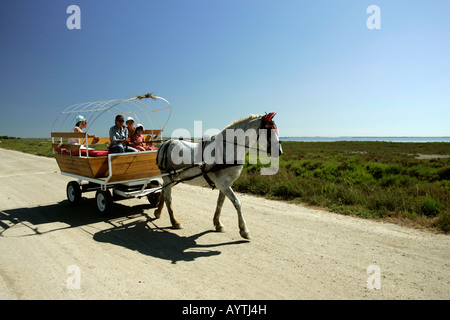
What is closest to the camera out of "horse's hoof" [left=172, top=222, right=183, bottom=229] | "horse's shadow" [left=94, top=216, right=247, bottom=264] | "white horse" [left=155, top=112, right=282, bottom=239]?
"horse's shadow" [left=94, top=216, right=247, bottom=264]

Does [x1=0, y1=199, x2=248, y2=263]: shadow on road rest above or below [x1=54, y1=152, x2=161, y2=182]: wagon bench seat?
below

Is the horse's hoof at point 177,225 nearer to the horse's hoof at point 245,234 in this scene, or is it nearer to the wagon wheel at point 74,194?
the horse's hoof at point 245,234

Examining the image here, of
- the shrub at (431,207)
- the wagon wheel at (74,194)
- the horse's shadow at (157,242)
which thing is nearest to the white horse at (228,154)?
the horse's shadow at (157,242)

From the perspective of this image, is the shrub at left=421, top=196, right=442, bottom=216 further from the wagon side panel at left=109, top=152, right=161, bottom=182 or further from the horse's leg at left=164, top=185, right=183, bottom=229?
the wagon side panel at left=109, top=152, right=161, bottom=182

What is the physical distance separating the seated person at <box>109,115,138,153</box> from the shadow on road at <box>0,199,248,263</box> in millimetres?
1795

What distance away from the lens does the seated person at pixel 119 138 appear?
668cm

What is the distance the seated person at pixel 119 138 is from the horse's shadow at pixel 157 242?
1970mm

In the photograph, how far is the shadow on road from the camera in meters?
4.79

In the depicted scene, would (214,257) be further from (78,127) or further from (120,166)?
(78,127)

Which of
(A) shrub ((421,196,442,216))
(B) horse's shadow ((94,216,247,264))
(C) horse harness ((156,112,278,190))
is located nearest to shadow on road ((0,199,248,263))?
(B) horse's shadow ((94,216,247,264))

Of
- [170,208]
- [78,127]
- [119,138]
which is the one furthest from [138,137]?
[170,208]

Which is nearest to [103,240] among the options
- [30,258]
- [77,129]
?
[30,258]

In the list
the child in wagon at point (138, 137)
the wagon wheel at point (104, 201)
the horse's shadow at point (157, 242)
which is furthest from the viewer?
the child in wagon at point (138, 137)

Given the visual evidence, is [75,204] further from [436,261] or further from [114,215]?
[436,261]
